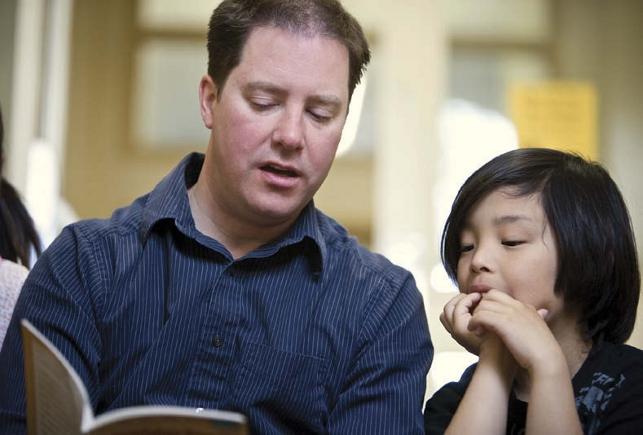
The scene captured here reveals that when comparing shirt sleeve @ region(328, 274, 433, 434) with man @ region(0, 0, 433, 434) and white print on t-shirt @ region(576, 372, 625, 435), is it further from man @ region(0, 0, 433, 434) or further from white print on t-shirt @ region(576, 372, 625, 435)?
white print on t-shirt @ region(576, 372, 625, 435)

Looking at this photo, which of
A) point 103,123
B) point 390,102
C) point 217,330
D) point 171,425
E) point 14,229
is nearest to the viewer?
point 171,425

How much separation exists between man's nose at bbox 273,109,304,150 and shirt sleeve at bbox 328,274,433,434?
266mm

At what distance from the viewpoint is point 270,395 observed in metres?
1.16

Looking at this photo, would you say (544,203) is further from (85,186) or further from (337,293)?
(85,186)

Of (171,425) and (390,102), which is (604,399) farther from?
(390,102)

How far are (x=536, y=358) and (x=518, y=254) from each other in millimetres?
172

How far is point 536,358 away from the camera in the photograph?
1.07 meters

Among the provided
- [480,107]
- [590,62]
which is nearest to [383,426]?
[480,107]

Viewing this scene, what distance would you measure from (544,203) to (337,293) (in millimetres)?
332

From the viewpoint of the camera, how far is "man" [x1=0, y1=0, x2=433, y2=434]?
116 cm

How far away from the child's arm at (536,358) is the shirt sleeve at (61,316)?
543mm

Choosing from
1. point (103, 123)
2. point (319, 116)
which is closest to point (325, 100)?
point (319, 116)

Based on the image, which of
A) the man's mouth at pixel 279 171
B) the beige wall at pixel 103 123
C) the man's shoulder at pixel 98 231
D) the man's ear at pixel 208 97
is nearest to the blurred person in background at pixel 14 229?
the man's shoulder at pixel 98 231

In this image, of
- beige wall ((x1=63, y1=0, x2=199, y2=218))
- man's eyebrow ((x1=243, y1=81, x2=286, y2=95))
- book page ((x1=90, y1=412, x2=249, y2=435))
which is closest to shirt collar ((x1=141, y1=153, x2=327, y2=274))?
man's eyebrow ((x1=243, y1=81, x2=286, y2=95))
